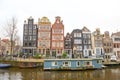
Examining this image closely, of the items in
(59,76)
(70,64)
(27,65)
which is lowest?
(59,76)

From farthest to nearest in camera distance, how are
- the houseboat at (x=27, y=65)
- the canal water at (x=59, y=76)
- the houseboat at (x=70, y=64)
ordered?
the houseboat at (x=27, y=65), the houseboat at (x=70, y=64), the canal water at (x=59, y=76)

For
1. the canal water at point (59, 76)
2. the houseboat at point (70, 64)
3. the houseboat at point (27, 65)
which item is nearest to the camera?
the canal water at point (59, 76)

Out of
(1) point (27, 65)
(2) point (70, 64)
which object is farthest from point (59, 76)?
(1) point (27, 65)

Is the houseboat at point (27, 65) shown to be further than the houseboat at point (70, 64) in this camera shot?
Yes

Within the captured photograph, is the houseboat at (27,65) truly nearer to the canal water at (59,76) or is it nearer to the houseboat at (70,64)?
the houseboat at (70,64)

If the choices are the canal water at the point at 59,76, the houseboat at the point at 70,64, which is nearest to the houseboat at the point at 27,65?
the houseboat at the point at 70,64

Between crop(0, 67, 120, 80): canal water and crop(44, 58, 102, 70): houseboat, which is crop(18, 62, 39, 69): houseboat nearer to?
crop(44, 58, 102, 70): houseboat

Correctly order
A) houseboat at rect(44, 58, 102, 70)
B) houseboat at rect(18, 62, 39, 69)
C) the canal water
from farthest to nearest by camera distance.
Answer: houseboat at rect(18, 62, 39, 69)
houseboat at rect(44, 58, 102, 70)
the canal water

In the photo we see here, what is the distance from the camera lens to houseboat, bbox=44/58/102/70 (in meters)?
43.7

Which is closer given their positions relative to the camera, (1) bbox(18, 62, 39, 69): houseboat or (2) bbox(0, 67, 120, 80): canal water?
(2) bbox(0, 67, 120, 80): canal water

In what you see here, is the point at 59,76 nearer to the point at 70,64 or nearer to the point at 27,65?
the point at 70,64

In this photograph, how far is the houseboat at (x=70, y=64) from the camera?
43.7m

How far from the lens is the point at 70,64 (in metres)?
44.5

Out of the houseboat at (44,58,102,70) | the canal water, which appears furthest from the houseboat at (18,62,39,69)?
the canal water
